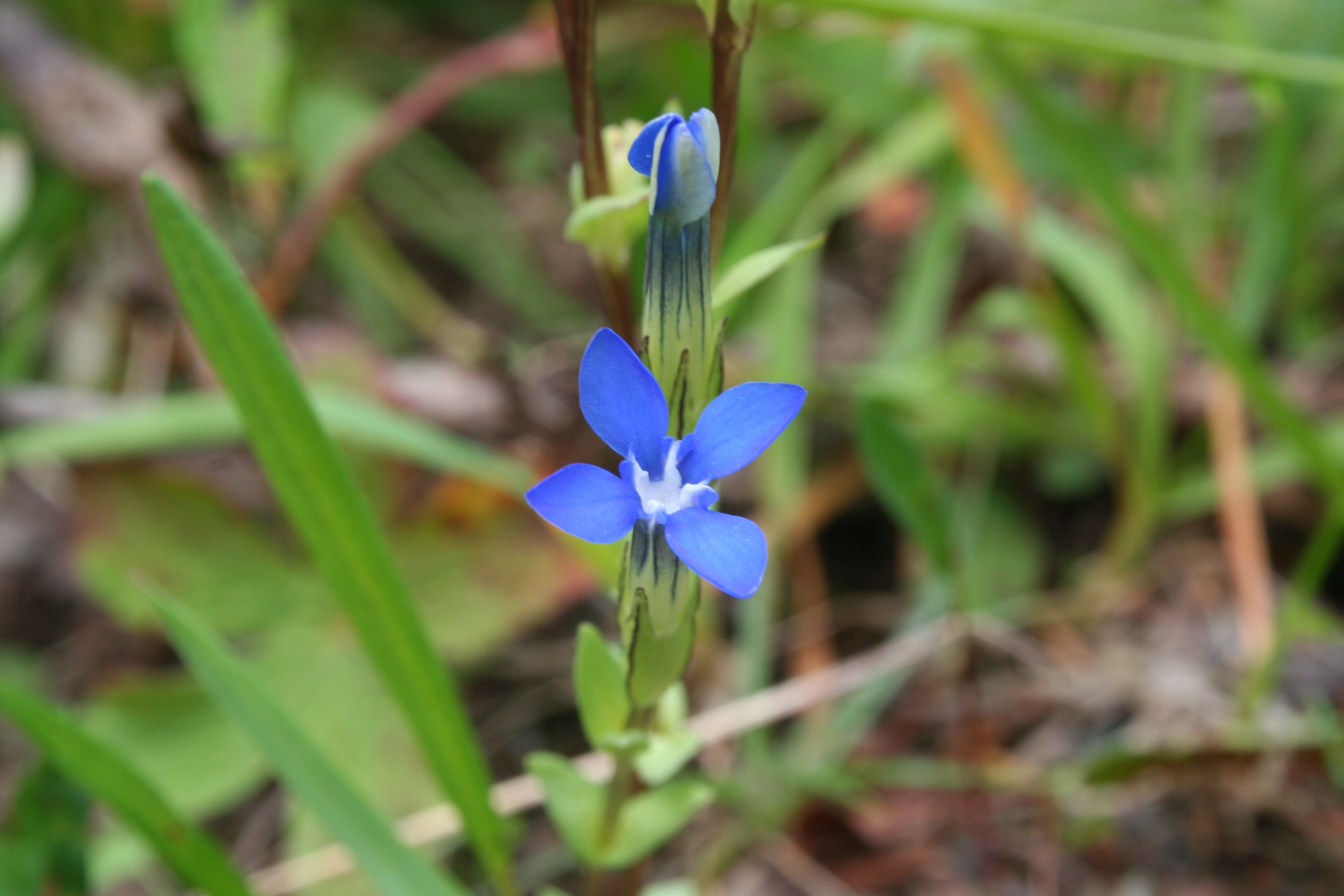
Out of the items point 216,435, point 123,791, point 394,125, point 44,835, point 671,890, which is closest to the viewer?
point 123,791

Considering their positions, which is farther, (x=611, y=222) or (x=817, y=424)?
(x=817, y=424)

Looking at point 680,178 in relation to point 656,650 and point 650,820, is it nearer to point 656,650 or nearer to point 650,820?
point 656,650

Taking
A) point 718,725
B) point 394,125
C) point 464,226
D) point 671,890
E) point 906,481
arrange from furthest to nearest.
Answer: point 464,226, point 394,125, point 718,725, point 906,481, point 671,890

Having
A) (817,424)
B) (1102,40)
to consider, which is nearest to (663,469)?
(1102,40)

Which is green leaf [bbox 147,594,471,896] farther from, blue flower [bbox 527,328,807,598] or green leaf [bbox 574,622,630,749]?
blue flower [bbox 527,328,807,598]

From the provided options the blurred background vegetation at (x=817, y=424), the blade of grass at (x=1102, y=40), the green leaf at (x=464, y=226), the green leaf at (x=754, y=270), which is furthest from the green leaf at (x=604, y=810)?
the green leaf at (x=464, y=226)

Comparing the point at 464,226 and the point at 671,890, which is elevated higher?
the point at 464,226

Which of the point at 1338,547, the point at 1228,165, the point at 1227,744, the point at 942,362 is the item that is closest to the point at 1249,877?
the point at 1227,744

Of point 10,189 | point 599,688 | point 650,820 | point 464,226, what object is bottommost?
point 650,820
